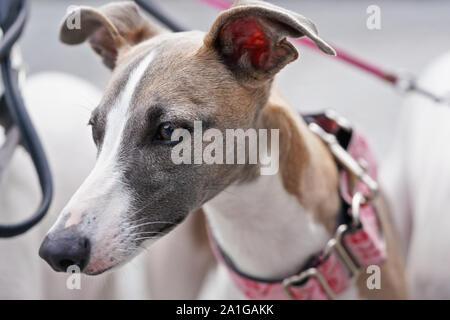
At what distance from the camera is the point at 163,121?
1195mm

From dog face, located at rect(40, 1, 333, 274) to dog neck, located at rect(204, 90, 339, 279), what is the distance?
79 mm

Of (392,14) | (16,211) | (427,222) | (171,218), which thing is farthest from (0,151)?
(392,14)

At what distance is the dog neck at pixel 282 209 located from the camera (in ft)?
4.62

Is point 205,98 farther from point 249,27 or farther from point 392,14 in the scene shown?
point 392,14

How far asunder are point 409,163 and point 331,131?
65 centimetres

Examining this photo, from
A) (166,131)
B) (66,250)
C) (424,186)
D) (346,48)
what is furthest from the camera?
(346,48)

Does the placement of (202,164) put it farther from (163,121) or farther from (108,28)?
(108,28)

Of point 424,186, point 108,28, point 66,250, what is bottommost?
point 424,186

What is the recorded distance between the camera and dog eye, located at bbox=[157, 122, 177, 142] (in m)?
1.20

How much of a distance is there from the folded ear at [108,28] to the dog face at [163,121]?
0.13 meters

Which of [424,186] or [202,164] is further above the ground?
[202,164]

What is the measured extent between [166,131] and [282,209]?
385 millimetres

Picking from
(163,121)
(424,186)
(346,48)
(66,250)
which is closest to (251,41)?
(163,121)

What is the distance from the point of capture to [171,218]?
1259 mm
